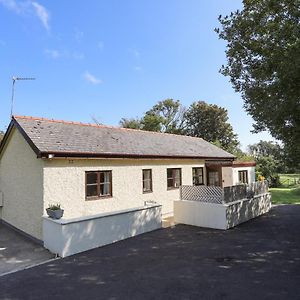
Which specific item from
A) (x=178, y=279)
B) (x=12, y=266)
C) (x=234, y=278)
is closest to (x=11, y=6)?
(x=12, y=266)

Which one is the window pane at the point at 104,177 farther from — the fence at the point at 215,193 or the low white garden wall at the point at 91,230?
the fence at the point at 215,193

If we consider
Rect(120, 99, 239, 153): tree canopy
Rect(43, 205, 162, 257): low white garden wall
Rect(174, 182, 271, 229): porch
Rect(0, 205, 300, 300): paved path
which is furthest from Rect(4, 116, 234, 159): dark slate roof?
Rect(120, 99, 239, 153): tree canopy

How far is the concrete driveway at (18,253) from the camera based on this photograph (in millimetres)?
9945

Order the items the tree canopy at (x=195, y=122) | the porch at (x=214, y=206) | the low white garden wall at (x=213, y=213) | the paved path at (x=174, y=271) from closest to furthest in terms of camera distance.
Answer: the paved path at (x=174, y=271), the low white garden wall at (x=213, y=213), the porch at (x=214, y=206), the tree canopy at (x=195, y=122)

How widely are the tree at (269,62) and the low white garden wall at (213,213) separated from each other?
425 cm

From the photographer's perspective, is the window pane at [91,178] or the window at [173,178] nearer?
the window pane at [91,178]

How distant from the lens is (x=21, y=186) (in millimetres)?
14164

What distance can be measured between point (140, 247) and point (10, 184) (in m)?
8.10

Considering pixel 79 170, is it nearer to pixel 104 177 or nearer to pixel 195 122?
pixel 104 177

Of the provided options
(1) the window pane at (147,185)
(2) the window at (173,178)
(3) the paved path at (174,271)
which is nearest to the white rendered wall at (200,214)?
(3) the paved path at (174,271)

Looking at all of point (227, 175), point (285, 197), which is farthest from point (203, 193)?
point (285, 197)

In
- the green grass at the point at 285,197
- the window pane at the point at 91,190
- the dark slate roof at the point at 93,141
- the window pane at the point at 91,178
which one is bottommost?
the green grass at the point at 285,197

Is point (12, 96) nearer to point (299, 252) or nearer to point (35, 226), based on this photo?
point (35, 226)

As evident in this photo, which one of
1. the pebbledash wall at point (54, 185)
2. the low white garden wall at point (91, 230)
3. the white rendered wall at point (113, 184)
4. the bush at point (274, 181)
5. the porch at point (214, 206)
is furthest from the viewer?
the bush at point (274, 181)
